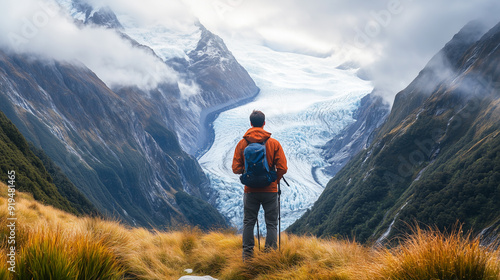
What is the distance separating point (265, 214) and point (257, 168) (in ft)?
3.98

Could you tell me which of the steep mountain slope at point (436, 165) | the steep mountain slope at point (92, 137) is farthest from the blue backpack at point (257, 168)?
the steep mountain slope at point (92, 137)

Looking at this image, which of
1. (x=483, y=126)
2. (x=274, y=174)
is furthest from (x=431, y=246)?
(x=483, y=126)

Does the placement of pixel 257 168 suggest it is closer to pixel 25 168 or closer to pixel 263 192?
pixel 263 192

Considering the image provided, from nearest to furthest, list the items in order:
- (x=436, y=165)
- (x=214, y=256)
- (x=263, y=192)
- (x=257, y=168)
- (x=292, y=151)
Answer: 1. (x=257, y=168)
2. (x=263, y=192)
3. (x=214, y=256)
4. (x=436, y=165)
5. (x=292, y=151)

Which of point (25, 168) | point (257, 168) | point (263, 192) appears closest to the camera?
point (257, 168)

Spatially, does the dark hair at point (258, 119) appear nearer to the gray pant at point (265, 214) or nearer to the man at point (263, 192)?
the man at point (263, 192)

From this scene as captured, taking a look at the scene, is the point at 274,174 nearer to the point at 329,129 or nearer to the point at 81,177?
the point at 81,177

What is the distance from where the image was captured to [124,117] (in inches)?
6358

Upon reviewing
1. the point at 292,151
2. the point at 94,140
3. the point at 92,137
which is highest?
the point at 92,137

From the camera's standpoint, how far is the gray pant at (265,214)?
27.0 feet

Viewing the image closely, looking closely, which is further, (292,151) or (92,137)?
(292,151)

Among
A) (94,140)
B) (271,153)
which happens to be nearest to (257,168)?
(271,153)

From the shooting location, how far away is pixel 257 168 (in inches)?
312

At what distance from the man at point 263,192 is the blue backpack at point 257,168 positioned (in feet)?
0.73
